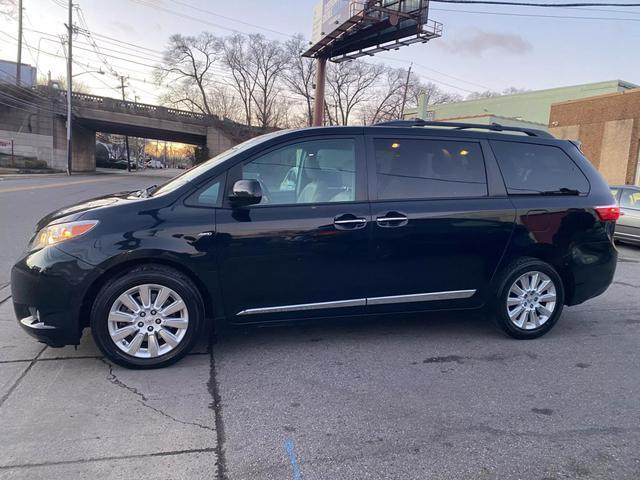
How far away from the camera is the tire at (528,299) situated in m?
4.27

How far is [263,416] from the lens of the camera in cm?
293

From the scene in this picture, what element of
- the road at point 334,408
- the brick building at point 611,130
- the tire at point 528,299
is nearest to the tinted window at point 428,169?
the tire at point 528,299

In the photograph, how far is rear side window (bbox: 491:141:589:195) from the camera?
433 cm

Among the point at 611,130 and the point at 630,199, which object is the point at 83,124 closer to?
the point at 611,130

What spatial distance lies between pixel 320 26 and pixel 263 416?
3656 centimetres

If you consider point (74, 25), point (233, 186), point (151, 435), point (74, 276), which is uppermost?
point (74, 25)

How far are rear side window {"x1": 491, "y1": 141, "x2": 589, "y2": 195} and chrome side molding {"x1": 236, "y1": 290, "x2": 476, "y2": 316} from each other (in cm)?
111

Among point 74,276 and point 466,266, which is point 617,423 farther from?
point 74,276

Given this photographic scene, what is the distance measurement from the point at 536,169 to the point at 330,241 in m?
2.24

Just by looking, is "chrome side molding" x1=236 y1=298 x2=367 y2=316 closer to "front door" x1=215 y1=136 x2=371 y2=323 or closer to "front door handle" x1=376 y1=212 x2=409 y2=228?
"front door" x1=215 y1=136 x2=371 y2=323

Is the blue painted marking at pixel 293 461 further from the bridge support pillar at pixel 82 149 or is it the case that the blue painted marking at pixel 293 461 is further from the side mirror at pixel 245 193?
the bridge support pillar at pixel 82 149

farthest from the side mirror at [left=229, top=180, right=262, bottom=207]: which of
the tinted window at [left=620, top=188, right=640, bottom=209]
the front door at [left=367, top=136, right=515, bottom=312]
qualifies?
the tinted window at [left=620, top=188, right=640, bottom=209]

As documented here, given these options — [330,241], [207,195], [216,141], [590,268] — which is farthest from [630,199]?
[216,141]

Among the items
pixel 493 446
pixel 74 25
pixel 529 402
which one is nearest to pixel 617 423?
pixel 529 402
